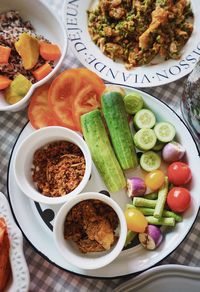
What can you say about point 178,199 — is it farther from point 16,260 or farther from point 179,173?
point 16,260

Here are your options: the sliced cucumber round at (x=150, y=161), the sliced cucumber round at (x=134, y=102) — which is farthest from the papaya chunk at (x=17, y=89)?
the sliced cucumber round at (x=150, y=161)

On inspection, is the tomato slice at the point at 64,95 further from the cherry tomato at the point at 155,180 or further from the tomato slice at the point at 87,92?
the cherry tomato at the point at 155,180

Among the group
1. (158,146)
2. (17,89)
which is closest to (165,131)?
(158,146)

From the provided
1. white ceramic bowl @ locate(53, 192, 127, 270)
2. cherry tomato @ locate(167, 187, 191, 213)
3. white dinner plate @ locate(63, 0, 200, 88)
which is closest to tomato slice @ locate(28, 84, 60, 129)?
white dinner plate @ locate(63, 0, 200, 88)

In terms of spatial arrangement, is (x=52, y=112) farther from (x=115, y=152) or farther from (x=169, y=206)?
(x=169, y=206)

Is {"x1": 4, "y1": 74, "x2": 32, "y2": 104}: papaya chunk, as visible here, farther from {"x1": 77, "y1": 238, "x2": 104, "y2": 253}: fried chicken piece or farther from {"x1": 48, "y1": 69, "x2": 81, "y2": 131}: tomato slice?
{"x1": 77, "y1": 238, "x2": 104, "y2": 253}: fried chicken piece

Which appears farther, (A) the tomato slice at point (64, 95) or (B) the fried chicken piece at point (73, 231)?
(A) the tomato slice at point (64, 95)
